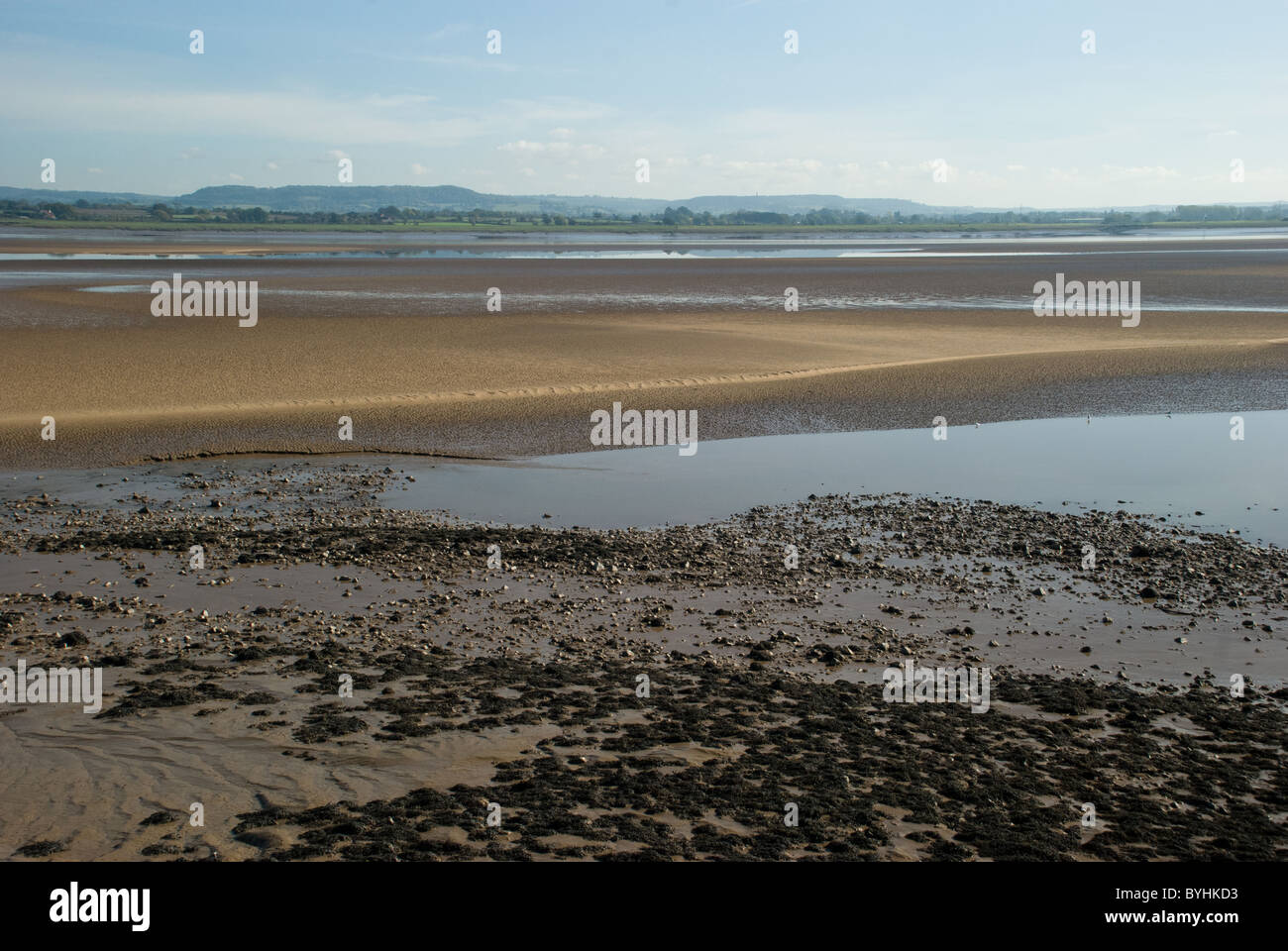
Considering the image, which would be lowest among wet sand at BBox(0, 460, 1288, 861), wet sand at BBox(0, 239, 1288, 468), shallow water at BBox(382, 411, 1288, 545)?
wet sand at BBox(0, 460, 1288, 861)

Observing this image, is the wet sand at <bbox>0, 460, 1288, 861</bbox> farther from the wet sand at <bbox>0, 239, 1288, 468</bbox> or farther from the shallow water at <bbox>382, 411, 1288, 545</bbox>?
the wet sand at <bbox>0, 239, 1288, 468</bbox>

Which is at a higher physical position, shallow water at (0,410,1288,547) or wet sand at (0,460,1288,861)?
shallow water at (0,410,1288,547)

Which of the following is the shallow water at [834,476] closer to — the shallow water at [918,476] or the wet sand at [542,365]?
the shallow water at [918,476]

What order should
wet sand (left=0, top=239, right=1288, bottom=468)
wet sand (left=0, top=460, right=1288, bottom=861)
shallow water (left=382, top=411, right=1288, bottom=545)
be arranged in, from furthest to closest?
1. wet sand (left=0, top=239, right=1288, bottom=468)
2. shallow water (left=382, top=411, right=1288, bottom=545)
3. wet sand (left=0, top=460, right=1288, bottom=861)

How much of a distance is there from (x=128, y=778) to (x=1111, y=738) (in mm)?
5659

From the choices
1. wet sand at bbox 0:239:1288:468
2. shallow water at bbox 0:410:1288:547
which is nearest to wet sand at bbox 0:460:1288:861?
shallow water at bbox 0:410:1288:547

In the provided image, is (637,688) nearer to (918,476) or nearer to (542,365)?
(918,476)

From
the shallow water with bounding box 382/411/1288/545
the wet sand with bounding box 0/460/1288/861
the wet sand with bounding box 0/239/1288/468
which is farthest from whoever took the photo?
the wet sand with bounding box 0/239/1288/468

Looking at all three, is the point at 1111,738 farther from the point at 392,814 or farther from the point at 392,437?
the point at 392,437

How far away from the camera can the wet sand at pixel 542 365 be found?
17.1 meters

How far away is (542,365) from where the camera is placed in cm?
2273

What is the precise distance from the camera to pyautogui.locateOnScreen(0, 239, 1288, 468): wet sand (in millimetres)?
17094

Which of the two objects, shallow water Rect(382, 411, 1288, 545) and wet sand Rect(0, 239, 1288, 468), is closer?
shallow water Rect(382, 411, 1288, 545)

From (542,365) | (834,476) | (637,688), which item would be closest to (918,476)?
(834,476)
